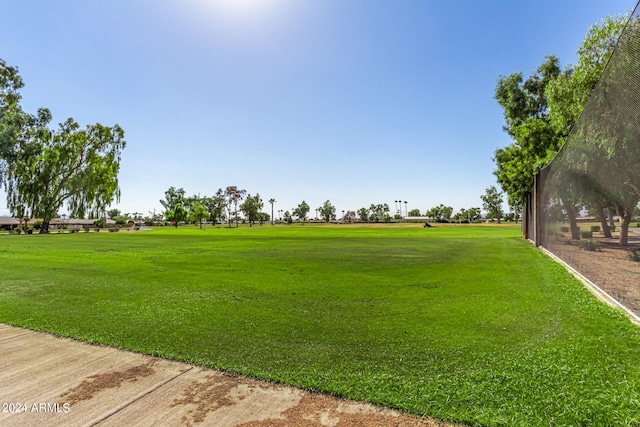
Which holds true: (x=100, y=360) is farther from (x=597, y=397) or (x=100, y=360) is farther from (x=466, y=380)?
(x=597, y=397)

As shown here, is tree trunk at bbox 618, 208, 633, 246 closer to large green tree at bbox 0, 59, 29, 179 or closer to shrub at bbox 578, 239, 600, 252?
shrub at bbox 578, 239, 600, 252

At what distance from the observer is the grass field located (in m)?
2.64

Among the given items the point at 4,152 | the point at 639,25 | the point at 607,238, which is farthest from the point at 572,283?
the point at 4,152

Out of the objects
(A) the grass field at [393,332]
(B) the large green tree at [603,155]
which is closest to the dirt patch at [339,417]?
(A) the grass field at [393,332]

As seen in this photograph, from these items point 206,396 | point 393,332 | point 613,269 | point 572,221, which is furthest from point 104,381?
point 572,221

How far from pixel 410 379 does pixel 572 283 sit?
249 inches

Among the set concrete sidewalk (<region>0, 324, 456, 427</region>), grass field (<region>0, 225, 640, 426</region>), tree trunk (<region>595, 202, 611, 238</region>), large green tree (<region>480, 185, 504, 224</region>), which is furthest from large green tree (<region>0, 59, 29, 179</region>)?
large green tree (<region>480, 185, 504, 224</region>)

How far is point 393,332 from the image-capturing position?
4160mm

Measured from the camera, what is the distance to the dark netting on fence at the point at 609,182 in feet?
14.5

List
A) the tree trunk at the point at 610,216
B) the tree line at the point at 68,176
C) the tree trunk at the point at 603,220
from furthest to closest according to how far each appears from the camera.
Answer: the tree line at the point at 68,176 → the tree trunk at the point at 603,220 → the tree trunk at the point at 610,216

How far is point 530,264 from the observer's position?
10.1 m

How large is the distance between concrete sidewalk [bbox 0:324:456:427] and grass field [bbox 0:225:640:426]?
19cm

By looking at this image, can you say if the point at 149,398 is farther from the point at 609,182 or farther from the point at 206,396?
the point at 609,182

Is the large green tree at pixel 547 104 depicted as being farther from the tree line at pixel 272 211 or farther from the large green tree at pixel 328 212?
the large green tree at pixel 328 212
